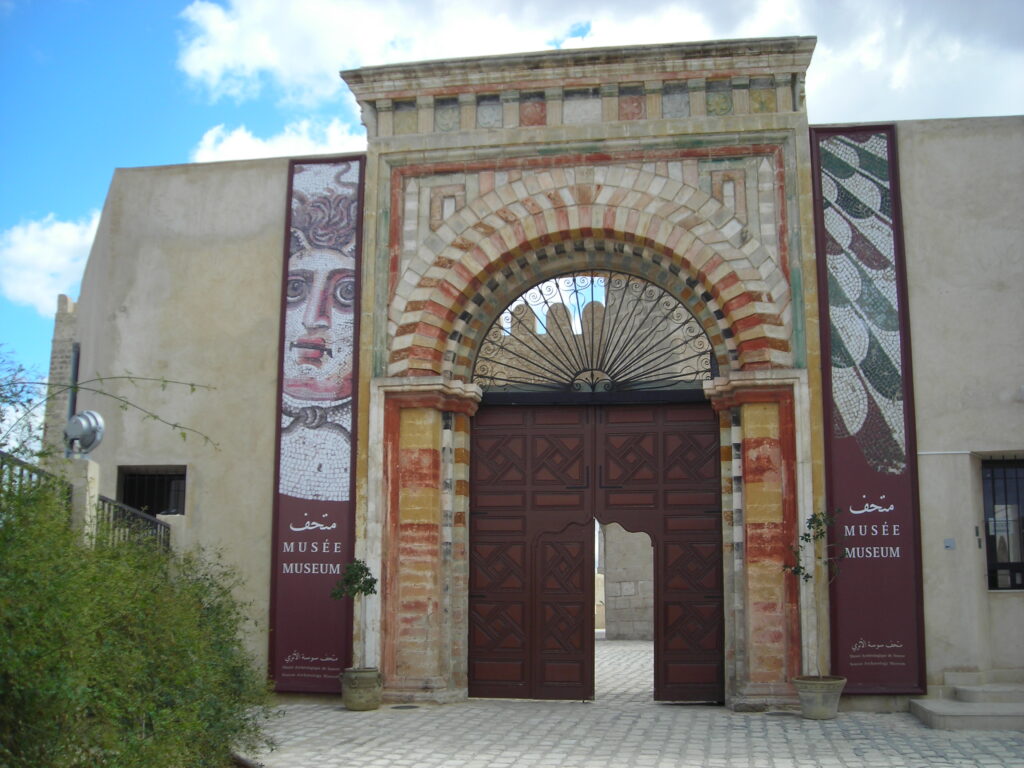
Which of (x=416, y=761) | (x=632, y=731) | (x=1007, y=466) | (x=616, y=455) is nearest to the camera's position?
(x=416, y=761)

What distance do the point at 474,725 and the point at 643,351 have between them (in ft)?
13.7

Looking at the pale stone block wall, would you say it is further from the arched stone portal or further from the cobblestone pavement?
the arched stone portal

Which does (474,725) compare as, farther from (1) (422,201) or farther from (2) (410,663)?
(1) (422,201)

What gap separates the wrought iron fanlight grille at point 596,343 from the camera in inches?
447

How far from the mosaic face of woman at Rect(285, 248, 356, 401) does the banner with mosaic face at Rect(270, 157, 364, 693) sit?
10mm

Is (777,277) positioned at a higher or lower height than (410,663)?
higher

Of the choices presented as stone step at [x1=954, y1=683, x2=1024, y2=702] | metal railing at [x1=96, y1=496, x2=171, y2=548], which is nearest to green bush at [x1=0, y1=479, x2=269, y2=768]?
metal railing at [x1=96, y1=496, x2=171, y2=548]

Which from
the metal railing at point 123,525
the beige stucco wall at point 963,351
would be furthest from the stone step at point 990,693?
the metal railing at point 123,525

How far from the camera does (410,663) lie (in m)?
10.6

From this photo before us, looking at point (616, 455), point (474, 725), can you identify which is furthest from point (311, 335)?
point (474, 725)

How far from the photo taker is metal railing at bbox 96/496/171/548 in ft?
26.9

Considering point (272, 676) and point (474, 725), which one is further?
point (272, 676)

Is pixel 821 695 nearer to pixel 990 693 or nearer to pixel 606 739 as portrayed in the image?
pixel 990 693

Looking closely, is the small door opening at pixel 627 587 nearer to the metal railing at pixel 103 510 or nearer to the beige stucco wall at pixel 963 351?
the beige stucco wall at pixel 963 351
